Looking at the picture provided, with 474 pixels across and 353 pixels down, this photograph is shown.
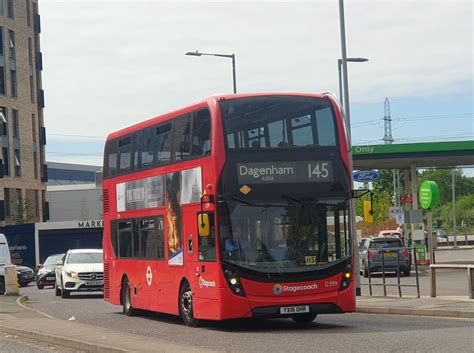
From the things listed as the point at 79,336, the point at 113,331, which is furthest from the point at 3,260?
the point at 79,336

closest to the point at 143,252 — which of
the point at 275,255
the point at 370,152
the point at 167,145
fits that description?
the point at 167,145

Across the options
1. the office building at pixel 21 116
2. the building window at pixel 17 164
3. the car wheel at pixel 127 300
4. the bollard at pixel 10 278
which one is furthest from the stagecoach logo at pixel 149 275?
the building window at pixel 17 164

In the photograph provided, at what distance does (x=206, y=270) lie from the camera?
17516mm

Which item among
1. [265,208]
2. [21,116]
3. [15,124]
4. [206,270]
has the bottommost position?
[206,270]

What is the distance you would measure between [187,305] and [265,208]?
2800mm

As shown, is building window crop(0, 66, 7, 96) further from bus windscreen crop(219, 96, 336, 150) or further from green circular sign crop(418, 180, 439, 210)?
bus windscreen crop(219, 96, 336, 150)

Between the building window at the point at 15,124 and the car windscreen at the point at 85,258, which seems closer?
the car windscreen at the point at 85,258

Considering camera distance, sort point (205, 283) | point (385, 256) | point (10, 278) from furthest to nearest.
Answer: point (385, 256), point (10, 278), point (205, 283)

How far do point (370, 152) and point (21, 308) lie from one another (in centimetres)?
2120

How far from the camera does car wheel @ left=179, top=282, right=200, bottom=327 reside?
A: 723 inches

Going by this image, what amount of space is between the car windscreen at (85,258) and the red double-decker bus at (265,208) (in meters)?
15.1

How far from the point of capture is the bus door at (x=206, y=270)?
16984 millimetres

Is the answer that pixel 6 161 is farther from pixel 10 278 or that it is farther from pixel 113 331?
pixel 113 331

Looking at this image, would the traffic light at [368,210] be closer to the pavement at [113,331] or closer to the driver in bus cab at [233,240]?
the pavement at [113,331]
